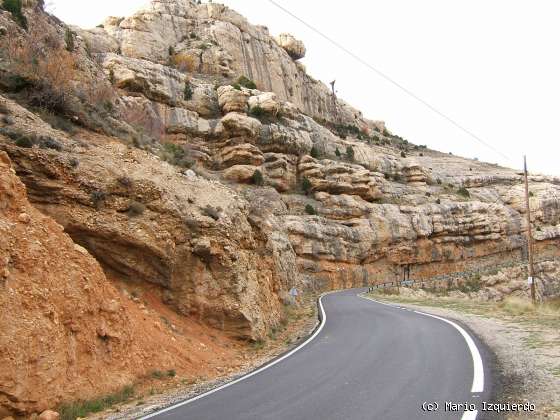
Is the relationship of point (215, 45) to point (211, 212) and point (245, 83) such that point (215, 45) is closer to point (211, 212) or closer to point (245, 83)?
point (245, 83)

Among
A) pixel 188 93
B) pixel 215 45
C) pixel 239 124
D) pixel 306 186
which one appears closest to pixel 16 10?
pixel 239 124

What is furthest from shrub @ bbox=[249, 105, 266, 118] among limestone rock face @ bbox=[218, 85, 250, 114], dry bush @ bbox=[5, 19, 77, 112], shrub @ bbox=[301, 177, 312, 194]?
dry bush @ bbox=[5, 19, 77, 112]

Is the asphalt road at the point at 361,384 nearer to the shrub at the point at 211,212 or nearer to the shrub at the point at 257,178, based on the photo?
the shrub at the point at 211,212

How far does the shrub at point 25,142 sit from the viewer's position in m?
11.9

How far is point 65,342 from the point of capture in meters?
8.54

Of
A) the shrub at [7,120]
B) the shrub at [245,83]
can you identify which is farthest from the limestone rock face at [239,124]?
Answer: the shrub at [7,120]

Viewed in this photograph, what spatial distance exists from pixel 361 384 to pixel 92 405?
16.8 feet

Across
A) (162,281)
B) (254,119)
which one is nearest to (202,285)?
(162,281)

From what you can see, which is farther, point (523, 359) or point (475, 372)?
point (523, 359)

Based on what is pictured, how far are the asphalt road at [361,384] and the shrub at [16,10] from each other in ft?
65.5

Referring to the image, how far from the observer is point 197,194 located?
1658 cm

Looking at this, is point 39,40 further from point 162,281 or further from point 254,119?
point 254,119

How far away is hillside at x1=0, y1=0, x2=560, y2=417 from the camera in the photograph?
33.6 ft

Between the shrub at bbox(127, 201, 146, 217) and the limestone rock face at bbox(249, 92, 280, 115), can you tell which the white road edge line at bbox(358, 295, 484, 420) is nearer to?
the shrub at bbox(127, 201, 146, 217)
